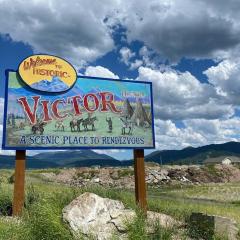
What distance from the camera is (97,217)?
13.3 meters

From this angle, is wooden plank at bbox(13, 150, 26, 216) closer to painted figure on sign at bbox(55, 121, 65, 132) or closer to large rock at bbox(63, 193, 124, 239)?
painted figure on sign at bbox(55, 121, 65, 132)

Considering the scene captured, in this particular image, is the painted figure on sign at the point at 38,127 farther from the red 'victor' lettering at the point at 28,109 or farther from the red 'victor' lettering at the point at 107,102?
the red 'victor' lettering at the point at 107,102

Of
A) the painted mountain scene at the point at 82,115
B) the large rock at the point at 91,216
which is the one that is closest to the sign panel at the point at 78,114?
the painted mountain scene at the point at 82,115

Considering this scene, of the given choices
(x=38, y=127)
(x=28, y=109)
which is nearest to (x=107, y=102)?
(x=38, y=127)

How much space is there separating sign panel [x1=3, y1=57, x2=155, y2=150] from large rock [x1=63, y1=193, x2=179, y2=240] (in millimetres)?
5592

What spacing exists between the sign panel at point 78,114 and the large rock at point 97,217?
220 inches

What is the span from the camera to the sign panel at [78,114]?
18.7m

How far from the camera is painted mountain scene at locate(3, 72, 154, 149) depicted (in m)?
18.7

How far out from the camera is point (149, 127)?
2142cm

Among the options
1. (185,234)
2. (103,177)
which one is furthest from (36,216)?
(103,177)

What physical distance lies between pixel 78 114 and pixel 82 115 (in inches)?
8.0

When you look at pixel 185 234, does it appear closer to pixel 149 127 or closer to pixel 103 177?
pixel 149 127

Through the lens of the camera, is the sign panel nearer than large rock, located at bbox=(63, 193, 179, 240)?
No

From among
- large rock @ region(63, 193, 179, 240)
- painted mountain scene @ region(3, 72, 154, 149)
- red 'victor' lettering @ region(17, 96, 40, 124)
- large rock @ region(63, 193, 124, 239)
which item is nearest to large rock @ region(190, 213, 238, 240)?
large rock @ region(63, 193, 179, 240)
